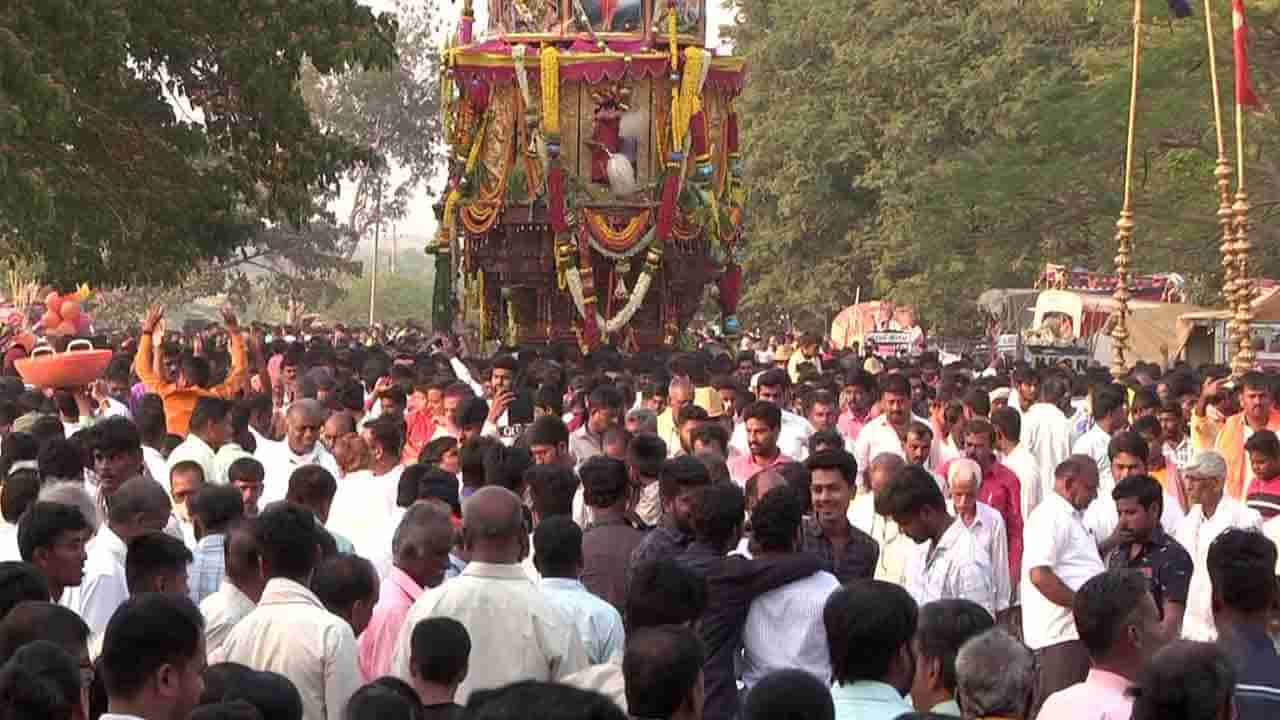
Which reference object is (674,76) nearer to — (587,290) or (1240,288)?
(587,290)

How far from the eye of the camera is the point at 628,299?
29219mm

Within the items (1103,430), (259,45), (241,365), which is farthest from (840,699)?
(259,45)

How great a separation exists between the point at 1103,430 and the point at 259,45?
729 centimetres

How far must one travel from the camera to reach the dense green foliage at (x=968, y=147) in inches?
1435

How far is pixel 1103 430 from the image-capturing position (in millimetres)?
14523

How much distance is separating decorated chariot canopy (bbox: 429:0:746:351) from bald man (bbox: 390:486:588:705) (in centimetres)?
2095

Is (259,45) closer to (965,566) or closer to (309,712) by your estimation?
(965,566)

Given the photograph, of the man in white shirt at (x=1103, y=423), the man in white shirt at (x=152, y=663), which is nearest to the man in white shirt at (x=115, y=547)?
the man in white shirt at (x=152, y=663)

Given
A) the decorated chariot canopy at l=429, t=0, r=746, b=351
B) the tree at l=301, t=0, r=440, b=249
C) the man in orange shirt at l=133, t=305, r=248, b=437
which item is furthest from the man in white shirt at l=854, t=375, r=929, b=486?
the tree at l=301, t=0, r=440, b=249

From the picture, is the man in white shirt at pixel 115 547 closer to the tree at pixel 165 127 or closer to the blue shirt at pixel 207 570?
the blue shirt at pixel 207 570

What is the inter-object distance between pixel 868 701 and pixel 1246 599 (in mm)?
1566

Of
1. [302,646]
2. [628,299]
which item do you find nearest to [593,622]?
[302,646]

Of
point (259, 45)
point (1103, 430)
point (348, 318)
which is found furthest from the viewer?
point (348, 318)

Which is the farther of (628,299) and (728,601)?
(628,299)
